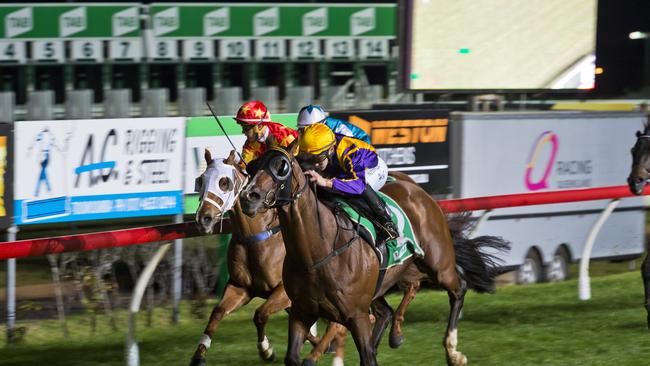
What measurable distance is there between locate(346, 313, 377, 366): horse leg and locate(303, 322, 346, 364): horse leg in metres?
0.34

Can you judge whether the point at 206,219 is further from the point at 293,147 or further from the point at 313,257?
the point at 293,147

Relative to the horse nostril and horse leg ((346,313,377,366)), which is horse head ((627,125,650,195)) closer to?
Answer: horse leg ((346,313,377,366))

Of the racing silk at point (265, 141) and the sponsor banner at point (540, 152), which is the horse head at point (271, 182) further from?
the sponsor banner at point (540, 152)

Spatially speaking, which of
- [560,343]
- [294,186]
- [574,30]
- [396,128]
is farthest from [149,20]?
[294,186]

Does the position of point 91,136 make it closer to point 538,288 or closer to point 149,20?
point 538,288

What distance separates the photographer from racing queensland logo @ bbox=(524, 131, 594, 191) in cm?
1001

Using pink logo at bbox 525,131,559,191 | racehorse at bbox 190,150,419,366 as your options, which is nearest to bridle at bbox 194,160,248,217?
racehorse at bbox 190,150,419,366

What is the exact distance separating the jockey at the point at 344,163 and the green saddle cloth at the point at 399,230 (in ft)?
0.23

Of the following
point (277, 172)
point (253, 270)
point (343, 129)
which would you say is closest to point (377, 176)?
point (343, 129)

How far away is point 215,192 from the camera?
5.08m

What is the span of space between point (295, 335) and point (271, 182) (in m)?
0.87

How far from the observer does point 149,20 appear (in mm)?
15383

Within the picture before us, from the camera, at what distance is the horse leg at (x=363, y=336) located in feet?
16.0

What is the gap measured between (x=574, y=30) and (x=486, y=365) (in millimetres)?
6176
